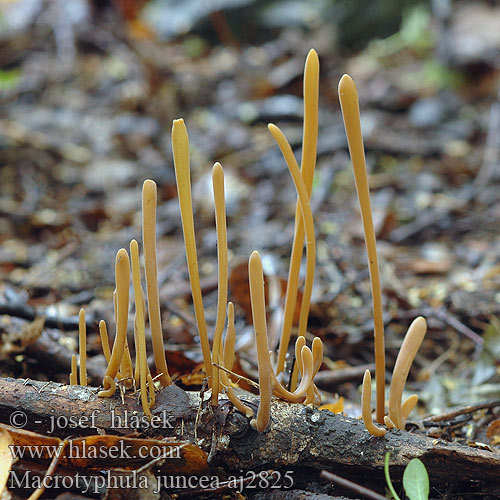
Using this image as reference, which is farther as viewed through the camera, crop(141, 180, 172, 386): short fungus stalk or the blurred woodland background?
the blurred woodland background

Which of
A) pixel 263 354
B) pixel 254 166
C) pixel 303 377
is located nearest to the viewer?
pixel 263 354

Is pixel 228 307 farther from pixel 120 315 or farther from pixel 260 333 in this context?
pixel 120 315

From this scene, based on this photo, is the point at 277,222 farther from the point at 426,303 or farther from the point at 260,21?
the point at 260,21

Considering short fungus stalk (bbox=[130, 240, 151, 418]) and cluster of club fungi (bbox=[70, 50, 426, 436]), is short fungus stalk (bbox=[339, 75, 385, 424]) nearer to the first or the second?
cluster of club fungi (bbox=[70, 50, 426, 436])

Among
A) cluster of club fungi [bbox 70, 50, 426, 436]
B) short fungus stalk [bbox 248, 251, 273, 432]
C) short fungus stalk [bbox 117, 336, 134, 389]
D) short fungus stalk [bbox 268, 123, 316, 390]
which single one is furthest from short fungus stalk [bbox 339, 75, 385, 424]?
short fungus stalk [bbox 117, 336, 134, 389]

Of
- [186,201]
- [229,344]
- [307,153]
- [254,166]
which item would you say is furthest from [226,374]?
[254,166]

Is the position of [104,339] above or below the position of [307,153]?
below

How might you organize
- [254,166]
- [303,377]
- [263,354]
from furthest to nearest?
[254,166] → [303,377] → [263,354]
